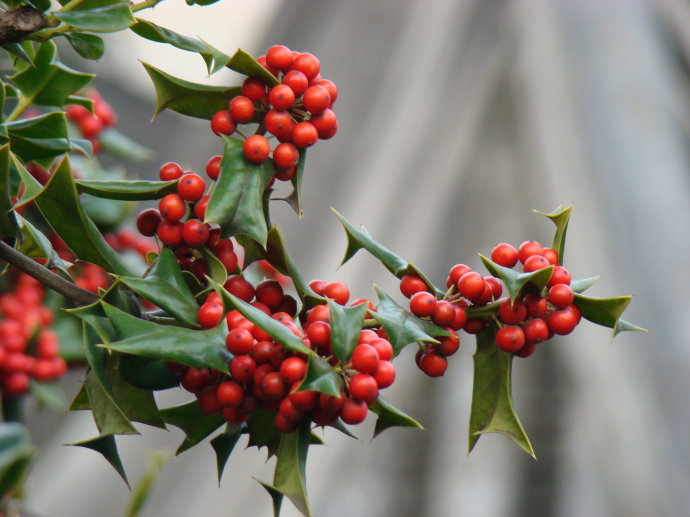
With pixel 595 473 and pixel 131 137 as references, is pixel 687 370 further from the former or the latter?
pixel 131 137

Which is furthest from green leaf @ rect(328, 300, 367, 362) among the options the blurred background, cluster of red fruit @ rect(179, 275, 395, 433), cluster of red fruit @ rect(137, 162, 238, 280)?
the blurred background

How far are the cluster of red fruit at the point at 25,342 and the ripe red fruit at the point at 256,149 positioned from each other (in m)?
0.71

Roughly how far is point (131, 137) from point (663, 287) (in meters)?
1.50

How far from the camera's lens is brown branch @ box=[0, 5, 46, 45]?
526 mm

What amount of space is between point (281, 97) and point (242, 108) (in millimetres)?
28

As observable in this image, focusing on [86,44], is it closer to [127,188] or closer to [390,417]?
[127,188]

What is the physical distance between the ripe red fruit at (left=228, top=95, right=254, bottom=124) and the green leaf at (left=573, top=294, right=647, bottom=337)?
9.3 inches

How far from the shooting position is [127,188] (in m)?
0.53

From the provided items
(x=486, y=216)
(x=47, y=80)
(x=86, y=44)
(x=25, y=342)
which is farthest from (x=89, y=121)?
(x=486, y=216)

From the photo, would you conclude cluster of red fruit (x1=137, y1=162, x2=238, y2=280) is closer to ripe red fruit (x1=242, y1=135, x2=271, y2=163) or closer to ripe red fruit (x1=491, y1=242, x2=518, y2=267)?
ripe red fruit (x1=242, y1=135, x2=271, y2=163)

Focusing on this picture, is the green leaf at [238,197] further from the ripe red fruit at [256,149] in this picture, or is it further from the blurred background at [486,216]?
the blurred background at [486,216]

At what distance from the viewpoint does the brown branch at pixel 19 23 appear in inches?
20.7

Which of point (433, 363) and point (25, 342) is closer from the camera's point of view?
point (433, 363)

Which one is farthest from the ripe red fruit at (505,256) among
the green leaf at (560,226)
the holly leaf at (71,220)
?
the holly leaf at (71,220)
